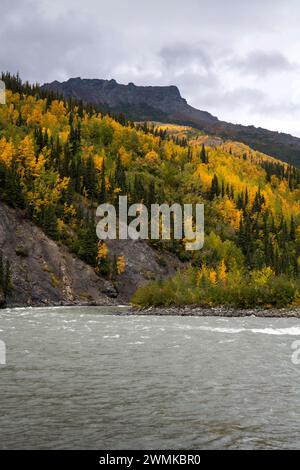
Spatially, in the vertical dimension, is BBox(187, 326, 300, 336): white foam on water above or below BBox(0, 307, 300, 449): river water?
below

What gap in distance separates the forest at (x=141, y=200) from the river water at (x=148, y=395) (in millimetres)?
48345

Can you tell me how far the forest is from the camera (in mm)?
84500

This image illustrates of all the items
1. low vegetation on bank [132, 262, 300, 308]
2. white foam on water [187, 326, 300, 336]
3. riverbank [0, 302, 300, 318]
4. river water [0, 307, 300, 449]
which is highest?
A: river water [0, 307, 300, 449]

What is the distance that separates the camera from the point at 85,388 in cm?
2025

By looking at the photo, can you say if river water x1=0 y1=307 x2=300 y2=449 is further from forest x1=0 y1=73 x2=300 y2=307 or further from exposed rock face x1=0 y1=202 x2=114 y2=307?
exposed rock face x1=0 y1=202 x2=114 y2=307

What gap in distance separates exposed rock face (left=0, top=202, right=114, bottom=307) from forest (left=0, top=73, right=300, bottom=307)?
2.88 metres

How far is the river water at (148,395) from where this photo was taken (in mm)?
14266

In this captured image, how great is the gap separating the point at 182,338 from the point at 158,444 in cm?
2523

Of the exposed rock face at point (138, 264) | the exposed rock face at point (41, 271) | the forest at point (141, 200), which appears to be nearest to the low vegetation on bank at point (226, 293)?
the forest at point (141, 200)

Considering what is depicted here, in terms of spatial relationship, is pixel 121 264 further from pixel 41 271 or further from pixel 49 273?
pixel 41 271

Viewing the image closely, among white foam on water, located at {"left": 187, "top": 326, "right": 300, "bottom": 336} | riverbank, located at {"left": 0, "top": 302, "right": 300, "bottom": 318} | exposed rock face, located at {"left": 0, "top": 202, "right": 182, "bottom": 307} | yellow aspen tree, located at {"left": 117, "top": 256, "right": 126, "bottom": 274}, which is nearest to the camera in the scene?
white foam on water, located at {"left": 187, "top": 326, "right": 300, "bottom": 336}

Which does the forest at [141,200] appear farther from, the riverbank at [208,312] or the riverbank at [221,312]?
the riverbank at [221,312]

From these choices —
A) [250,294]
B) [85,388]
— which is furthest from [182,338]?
[250,294]

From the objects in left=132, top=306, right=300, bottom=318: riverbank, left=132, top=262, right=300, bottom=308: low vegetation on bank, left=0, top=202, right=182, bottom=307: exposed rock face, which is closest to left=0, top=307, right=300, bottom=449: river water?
left=132, top=306, right=300, bottom=318: riverbank
